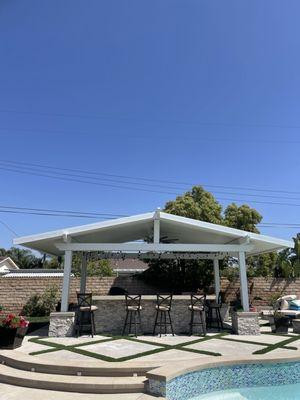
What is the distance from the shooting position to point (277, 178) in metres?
15.9

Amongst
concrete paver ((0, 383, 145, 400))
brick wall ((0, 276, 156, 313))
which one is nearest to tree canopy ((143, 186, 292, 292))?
brick wall ((0, 276, 156, 313))

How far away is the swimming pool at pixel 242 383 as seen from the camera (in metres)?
5.93

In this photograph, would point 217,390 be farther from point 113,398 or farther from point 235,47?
point 235,47

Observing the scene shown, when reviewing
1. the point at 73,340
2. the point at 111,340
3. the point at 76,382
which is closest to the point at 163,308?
the point at 111,340

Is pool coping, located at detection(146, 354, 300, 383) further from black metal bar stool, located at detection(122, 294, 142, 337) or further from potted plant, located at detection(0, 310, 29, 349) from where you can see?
black metal bar stool, located at detection(122, 294, 142, 337)

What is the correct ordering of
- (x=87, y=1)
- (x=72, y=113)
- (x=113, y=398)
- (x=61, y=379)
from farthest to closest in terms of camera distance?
(x=72, y=113) → (x=87, y=1) → (x=61, y=379) → (x=113, y=398)

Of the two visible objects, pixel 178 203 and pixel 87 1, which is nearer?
pixel 87 1

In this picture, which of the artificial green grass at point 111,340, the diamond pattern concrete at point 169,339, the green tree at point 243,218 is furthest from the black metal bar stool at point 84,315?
the green tree at point 243,218

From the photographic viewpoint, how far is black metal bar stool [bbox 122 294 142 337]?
10484 millimetres

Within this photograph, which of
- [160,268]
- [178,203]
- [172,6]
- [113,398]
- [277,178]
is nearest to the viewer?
[113,398]

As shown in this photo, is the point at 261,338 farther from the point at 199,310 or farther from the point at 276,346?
the point at 199,310

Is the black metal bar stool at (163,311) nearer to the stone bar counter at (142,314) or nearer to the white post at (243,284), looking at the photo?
the stone bar counter at (142,314)

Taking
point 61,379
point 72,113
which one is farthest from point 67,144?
point 61,379

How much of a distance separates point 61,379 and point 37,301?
36.0 feet
